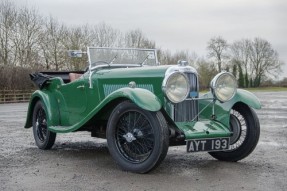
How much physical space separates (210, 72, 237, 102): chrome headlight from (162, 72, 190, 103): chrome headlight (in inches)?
25.1

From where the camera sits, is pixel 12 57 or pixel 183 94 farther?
pixel 12 57

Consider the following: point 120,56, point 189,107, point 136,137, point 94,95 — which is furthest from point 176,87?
point 120,56

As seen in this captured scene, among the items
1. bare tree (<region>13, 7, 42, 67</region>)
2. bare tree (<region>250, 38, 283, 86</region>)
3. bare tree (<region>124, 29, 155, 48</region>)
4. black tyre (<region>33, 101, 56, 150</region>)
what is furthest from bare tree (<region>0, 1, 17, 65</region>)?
bare tree (<region>250, 38, 283, 86</region>)

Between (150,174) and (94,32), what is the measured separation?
37451 mm

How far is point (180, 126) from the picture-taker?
5.57 meters

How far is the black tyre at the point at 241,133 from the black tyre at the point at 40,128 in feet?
9.92

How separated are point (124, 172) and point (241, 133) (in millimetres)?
1950

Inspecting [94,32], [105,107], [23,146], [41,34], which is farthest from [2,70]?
[105,107]

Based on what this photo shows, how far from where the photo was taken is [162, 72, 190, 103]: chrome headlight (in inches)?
217

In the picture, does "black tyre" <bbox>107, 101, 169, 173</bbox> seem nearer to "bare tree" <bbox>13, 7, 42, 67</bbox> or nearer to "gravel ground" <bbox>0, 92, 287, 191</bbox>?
"gravel ground" <bbox>0, 92, 287, 191</bbox>

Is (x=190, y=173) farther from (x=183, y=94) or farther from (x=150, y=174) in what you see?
(x=183, y=94)

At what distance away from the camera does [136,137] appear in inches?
216

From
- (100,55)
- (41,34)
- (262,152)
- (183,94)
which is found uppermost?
(41,34)

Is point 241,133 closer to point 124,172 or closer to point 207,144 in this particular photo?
point 207,144
